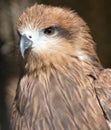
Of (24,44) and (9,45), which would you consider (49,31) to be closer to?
(24,44)

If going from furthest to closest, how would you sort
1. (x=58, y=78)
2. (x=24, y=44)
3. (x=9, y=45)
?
1. (x=9, y=45)
2. (x=58, y=78)
3. (x=24, y=44)

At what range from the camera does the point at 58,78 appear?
3168mm

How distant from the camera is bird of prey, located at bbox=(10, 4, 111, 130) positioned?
121 inches

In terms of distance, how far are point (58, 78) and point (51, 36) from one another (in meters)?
0.20

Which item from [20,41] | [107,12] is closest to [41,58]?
[20,41]

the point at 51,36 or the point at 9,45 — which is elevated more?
the point at 51,36

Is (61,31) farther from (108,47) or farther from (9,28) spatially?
(108,47)

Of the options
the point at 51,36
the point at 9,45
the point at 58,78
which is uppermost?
the point at 51,36

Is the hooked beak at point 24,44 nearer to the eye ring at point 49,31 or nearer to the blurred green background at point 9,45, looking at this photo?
the eye ring at point 49,31

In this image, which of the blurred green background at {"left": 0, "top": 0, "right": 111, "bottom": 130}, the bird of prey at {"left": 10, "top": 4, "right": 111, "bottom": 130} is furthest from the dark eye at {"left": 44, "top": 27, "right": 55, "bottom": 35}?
the blurred green background at {"left": 0, "top": 0, "right": 111, "bottom": 130}

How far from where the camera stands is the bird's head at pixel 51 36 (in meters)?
3.08

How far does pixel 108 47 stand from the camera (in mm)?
4508

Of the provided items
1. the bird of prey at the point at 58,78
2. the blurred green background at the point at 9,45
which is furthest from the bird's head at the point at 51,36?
the blurred green background at the point at 9,45

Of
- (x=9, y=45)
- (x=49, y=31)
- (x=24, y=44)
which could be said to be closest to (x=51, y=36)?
(x=49, y=31)
